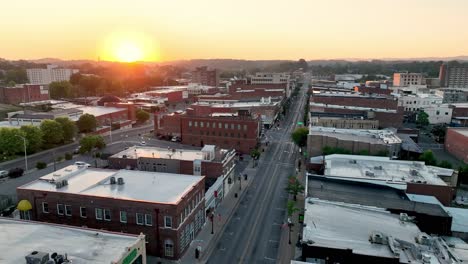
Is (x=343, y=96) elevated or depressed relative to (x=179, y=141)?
elevated

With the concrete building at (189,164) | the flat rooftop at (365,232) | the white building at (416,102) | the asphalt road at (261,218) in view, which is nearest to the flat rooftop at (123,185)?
the concrete building at (189,164)

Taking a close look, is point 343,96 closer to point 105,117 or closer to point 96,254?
point 105,117

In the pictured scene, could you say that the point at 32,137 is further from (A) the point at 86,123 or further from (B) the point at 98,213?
(B) the point at 98,213

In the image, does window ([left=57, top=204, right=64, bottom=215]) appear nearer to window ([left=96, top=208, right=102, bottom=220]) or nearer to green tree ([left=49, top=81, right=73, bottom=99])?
window ([left=96, top=208, right=102, bottom=220])

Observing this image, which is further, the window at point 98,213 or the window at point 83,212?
the window at point 83,212

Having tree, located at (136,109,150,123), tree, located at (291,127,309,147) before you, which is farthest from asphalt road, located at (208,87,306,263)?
tree, located at (136,109,150,123)

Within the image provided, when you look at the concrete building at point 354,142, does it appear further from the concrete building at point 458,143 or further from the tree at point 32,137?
the tree at point 32,137

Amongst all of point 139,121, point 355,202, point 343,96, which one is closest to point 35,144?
point 139,121
